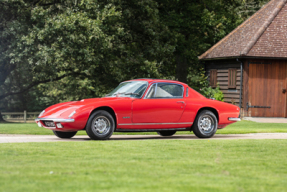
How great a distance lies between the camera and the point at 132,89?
12.4 metres

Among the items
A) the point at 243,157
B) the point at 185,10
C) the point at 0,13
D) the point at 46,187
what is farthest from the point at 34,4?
the point at 46,187

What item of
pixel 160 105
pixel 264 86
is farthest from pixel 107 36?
pixel 160 105

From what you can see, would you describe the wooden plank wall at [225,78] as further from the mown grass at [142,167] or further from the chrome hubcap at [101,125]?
the mown grass at [142,167]

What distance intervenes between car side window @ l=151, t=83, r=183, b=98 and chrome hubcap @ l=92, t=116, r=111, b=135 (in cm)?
150

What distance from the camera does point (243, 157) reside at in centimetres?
869

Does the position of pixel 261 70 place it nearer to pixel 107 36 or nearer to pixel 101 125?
pixel 107 36

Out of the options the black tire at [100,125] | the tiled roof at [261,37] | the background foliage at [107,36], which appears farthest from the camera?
the tiled roof at [261,37]

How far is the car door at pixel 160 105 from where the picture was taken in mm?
11992

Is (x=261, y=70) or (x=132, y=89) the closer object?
(x=132, y=89)

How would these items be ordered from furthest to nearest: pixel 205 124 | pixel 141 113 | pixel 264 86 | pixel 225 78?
1. pixel 225 78
2. pixel 264 86
3. pixel 205 124
4. pixel 141 113

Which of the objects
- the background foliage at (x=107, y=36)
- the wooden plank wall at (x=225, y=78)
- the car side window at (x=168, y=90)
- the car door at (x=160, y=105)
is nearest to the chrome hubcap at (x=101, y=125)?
the car door at (x=160, y=105)

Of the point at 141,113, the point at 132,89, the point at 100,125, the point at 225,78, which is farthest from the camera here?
the point at 225,78

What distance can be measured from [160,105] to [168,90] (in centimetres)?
60

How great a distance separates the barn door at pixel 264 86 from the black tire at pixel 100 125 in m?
15.5
